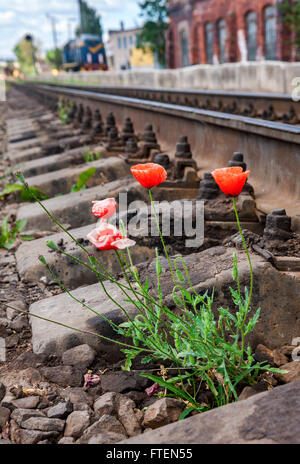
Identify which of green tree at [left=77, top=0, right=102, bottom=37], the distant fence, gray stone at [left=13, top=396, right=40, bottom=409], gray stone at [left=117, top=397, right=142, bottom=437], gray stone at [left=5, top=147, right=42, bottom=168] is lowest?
gray stone at [left=117, top=397, right=142, bottom=437]

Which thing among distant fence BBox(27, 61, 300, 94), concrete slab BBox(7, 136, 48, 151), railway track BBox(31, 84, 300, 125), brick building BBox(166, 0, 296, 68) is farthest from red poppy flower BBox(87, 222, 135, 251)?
brick building BBox(166, 0, 296, 68)

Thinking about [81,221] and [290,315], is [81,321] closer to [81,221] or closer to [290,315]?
[290,315]

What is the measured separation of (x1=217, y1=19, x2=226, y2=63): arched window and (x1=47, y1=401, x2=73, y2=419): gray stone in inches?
1305

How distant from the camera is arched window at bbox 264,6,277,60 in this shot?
27.6m

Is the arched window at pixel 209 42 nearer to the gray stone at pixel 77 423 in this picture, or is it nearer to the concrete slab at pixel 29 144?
the concrete slab at pixel 29 144

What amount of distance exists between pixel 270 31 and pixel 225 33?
511cm

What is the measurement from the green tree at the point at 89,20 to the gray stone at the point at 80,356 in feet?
269

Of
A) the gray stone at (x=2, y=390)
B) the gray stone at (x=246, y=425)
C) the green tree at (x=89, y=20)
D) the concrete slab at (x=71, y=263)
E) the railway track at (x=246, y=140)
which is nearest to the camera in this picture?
the gray stone at (x=246, y=425)

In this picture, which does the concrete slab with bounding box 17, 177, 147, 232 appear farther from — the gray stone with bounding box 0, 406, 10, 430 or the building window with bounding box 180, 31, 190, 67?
the building window with bounding box 180, 31, 190, 67

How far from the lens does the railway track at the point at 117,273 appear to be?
74.5 inches

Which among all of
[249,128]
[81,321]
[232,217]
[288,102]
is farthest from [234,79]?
[81,321]

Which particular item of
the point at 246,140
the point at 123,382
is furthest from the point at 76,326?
the point at 246,140

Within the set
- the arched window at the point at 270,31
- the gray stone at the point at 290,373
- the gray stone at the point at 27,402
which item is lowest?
the gray stone at the point at 27,402

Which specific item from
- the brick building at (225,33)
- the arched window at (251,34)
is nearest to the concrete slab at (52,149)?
the brick building at (225,33)
